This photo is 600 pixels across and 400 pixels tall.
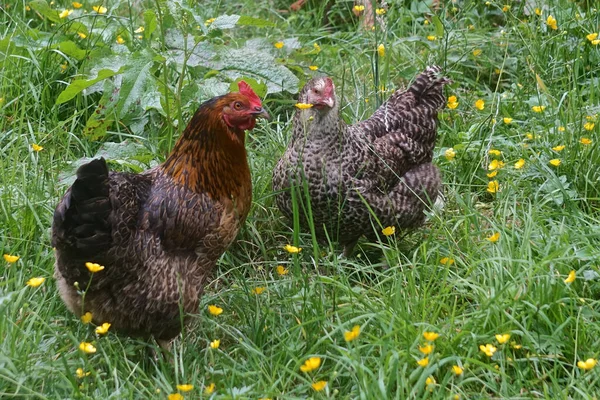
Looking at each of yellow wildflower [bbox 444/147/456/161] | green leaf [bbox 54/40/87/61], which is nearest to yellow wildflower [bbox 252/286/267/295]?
yellow wildflower [bbox 444/147/456/161]

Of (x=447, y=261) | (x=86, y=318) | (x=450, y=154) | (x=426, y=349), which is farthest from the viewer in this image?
(x=450, y=154)

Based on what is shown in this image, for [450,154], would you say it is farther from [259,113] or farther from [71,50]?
[71,50]

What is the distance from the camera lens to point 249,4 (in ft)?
21.2

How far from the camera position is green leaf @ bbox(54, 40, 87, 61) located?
201 inches

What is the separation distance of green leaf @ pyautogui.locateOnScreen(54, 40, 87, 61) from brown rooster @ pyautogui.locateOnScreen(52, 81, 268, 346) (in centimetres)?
158

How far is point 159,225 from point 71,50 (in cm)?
197

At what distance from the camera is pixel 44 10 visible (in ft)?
17.3

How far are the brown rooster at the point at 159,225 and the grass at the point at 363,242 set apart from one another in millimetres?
210

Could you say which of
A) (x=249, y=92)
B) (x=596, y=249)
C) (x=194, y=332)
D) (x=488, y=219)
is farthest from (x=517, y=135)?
(x=194, y=332)

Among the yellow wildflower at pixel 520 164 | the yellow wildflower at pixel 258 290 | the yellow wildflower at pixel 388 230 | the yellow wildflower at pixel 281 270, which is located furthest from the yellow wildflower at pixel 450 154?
the yellow wildflower at pixel 258 290

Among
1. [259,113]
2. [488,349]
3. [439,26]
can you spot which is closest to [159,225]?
[259,113]

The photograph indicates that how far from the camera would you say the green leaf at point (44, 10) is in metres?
5.21

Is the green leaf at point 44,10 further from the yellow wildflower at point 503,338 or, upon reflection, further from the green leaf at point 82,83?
the yellow wildflower at point 503,338

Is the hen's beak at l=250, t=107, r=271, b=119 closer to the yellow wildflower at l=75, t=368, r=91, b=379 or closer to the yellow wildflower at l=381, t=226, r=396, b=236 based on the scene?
the yellow wildflower at l=381, t=226, r=396, b=236
